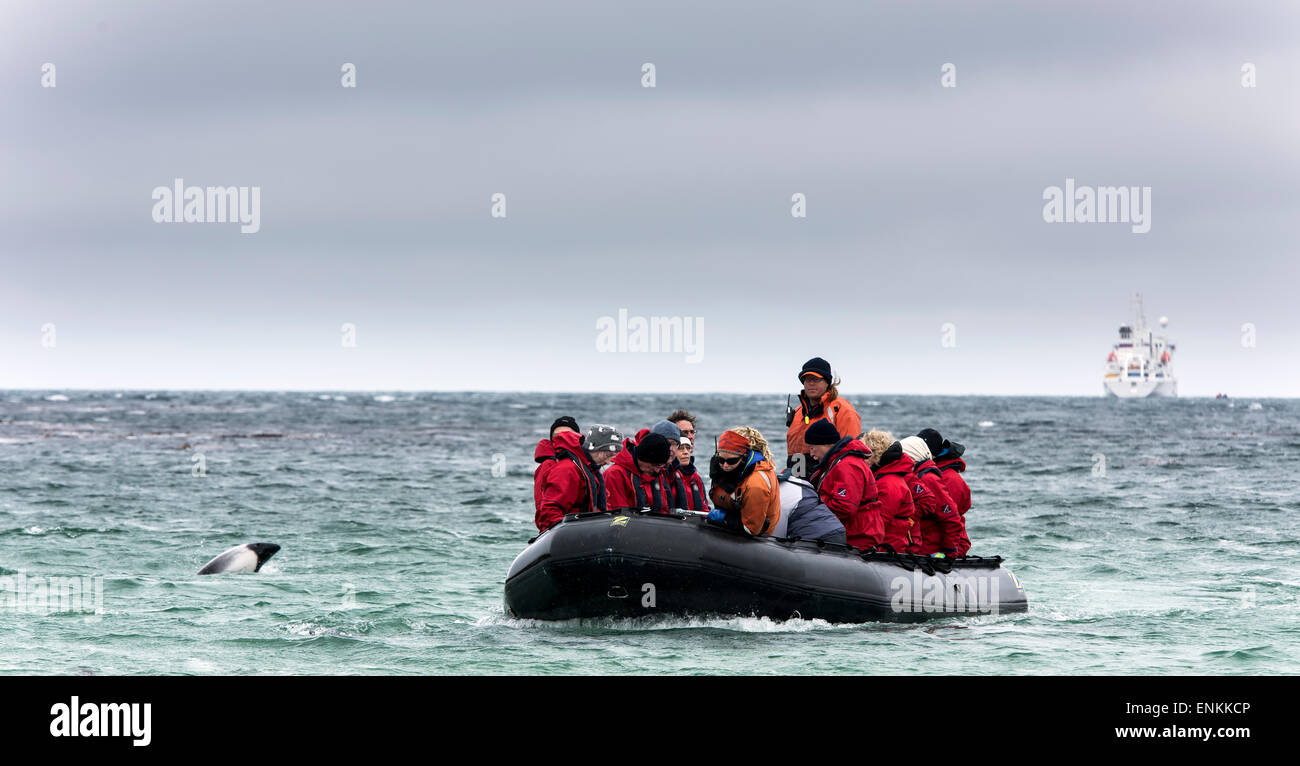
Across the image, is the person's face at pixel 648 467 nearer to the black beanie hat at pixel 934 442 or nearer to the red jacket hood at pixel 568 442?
the red jacket hood at pixel 568 442

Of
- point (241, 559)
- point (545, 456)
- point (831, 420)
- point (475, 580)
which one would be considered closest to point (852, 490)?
point (831, 420)

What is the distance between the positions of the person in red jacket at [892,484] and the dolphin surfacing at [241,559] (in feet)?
28.9

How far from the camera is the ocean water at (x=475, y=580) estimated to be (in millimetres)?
10758

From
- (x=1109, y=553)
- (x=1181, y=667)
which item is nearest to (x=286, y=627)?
(x=1181, y=667)

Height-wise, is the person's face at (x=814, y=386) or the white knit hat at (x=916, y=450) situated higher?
the person's face at (x=814, y=386)

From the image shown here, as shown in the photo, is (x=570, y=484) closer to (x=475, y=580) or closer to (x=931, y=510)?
(x=931, y=510)

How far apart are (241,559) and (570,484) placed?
23.3 ft

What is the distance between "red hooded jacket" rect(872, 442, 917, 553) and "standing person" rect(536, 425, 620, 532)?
2.56 m

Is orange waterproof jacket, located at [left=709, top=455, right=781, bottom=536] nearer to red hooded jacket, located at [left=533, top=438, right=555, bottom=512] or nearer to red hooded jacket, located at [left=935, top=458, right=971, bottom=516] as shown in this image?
red hooded jacket, located at [left=533, top=438, right=555, bottom=512]

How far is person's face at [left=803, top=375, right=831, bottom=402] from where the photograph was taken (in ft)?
40.4

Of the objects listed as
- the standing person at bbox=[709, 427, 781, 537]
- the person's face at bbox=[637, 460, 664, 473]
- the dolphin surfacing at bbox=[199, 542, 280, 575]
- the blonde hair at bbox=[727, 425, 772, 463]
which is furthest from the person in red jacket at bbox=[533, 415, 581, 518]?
the dolphin surfacing at bbox=[199, 542, 280, 575]

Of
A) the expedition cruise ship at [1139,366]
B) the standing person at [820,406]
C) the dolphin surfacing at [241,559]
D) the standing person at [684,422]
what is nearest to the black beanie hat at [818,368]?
the standing person at [820,406]
